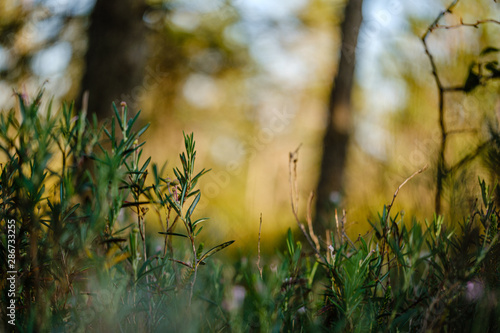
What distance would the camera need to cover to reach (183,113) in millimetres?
11773

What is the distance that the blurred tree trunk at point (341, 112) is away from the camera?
5.62 m

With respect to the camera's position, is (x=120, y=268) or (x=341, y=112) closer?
(x=120, y=268)

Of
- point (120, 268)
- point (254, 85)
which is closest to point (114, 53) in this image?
point (120, 268)

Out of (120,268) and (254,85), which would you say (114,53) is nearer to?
(120,268)

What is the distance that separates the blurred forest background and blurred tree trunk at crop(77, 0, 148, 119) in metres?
0.01

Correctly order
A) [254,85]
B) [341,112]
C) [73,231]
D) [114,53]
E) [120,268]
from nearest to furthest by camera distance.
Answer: [73,231], [120,268], [114,53], [341,112], [254,85]

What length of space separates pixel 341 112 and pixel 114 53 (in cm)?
324

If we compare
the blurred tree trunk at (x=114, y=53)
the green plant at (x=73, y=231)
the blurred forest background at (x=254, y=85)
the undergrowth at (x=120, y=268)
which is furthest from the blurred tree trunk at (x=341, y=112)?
the green plant at (x=73, y=231)

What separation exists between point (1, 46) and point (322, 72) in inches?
431

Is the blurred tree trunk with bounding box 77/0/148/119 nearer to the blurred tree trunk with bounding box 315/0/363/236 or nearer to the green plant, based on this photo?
the blurred tree trunk with bounding box 315/0/363/236

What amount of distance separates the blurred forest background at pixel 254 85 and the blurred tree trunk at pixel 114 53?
11 mm

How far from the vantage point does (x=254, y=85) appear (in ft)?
45.3

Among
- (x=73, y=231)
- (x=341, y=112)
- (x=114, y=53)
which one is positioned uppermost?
(x=114, y=53)

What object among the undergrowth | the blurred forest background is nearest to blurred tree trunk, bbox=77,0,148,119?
the blurred forest background
